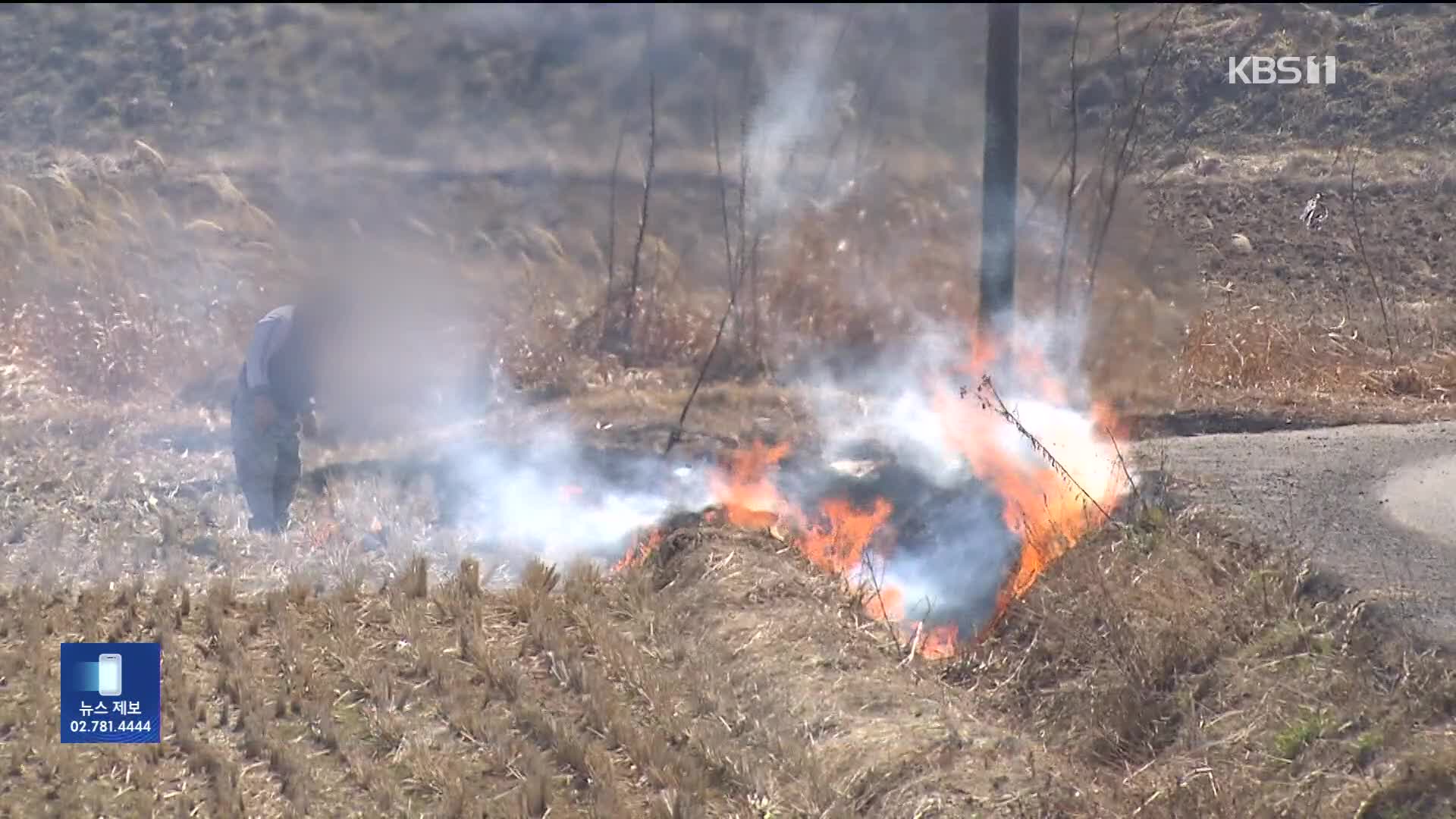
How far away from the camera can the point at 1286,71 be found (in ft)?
51.4

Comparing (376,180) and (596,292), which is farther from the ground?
(376,180)

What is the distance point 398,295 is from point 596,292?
1815mm

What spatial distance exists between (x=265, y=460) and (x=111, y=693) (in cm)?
336

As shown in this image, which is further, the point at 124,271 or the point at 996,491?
the point at 124,271

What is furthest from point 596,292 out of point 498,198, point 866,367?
point 866,367

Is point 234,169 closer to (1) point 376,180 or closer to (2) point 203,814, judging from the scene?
(1) point 376,180

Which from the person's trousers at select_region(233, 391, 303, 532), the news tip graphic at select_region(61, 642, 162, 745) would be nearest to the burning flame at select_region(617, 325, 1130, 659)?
the person's trousers at select_region(233, 391, 303, 532)

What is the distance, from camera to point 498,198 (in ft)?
44.3

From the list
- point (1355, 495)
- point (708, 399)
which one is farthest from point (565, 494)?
point (1355, 495)

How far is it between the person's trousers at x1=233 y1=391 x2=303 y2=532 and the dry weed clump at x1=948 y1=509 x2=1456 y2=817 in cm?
445

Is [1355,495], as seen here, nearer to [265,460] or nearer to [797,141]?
[265,460]

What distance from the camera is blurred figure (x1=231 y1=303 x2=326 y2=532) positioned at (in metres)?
9.20

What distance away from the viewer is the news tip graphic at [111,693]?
5.83 metres

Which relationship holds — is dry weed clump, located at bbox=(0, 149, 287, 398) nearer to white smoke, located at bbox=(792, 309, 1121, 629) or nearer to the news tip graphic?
white smoke, located at bbox=(792, 309, 1121, 629)
